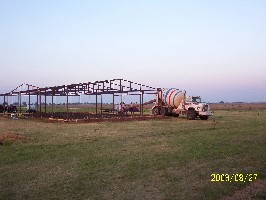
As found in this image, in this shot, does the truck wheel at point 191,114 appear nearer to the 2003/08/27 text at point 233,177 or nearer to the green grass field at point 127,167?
the green grass field at point 127,167

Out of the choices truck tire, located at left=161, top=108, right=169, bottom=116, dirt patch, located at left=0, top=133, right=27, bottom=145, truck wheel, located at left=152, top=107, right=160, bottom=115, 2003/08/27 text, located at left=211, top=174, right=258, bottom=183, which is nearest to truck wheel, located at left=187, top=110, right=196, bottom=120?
truck tire, located at left=161, top=108, right=169, bottom=116

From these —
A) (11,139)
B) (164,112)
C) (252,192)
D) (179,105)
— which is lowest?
(252,192)

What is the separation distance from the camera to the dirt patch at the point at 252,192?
6.70 m

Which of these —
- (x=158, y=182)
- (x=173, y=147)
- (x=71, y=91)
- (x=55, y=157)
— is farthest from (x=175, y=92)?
(x=158, y=182)

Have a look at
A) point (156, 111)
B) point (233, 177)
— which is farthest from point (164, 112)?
point (233, 177)

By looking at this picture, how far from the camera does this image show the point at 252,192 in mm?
6988

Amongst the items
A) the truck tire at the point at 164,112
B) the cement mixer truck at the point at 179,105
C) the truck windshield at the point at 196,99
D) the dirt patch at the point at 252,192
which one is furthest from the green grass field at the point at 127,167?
the truck tire at the point at 164,112

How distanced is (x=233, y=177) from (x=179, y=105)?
24.2m

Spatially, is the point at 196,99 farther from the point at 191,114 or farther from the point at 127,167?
the point at 127,167

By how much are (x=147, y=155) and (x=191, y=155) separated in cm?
151

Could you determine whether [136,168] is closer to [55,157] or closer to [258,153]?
[55,157]

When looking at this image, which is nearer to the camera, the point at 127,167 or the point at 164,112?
the point at 127,167

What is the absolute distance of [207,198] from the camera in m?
6.73

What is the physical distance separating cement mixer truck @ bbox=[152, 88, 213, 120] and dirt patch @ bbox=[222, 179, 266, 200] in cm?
2284
